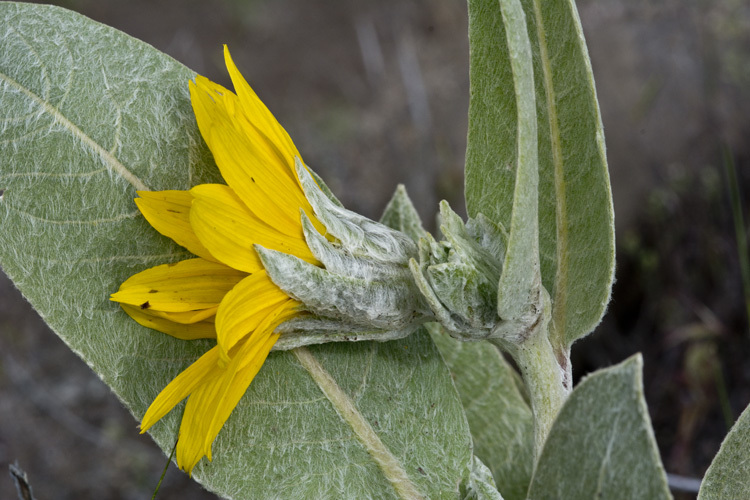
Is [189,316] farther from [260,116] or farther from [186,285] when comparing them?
[260,116]

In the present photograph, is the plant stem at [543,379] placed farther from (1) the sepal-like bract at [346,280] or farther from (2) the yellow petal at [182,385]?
(2) the yellow petal at [182,385]

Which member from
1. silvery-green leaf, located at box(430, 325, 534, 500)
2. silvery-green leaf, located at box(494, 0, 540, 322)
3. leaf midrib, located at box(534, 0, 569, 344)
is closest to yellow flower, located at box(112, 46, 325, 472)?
silvery-green leaf, located at box(494, 0, 540, 322)

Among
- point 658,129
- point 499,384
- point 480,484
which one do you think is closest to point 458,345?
point 499,384

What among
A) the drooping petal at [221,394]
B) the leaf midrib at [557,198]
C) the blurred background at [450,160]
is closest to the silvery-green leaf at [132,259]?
the drooping petal at [221,394]

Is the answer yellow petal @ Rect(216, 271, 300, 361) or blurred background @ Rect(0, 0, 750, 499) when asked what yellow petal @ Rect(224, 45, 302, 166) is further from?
blurred background @ Rect(0, 0, 750, 499)

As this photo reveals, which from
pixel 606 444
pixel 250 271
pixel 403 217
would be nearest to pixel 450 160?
pixel 403 217

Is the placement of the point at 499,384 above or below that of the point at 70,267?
below

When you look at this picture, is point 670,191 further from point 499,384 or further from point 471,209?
point 471,209
